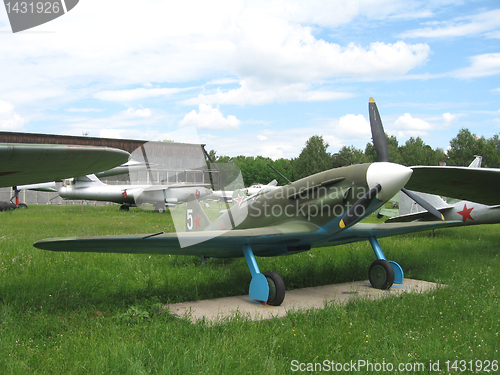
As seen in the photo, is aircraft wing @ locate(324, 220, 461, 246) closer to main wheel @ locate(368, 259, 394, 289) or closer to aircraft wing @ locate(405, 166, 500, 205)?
main wheel @ locate(368, 259, 394, 289)

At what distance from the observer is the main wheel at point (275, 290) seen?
4.96 meters

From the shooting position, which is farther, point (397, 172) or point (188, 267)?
point (188, 267)

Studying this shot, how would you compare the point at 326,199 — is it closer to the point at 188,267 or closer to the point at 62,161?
the point at 188,267

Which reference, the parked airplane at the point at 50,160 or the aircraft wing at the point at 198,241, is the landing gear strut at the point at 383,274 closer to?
the aircraft wing at the point at 198,241

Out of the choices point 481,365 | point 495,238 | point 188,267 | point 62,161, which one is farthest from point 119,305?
point 495,238

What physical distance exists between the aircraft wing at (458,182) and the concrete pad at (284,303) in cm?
252

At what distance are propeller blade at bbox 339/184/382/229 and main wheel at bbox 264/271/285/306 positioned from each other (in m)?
1.20

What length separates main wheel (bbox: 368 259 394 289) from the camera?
5922 millimetres

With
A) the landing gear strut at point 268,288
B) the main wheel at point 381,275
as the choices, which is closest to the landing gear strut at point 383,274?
the main wheel at point 381,275

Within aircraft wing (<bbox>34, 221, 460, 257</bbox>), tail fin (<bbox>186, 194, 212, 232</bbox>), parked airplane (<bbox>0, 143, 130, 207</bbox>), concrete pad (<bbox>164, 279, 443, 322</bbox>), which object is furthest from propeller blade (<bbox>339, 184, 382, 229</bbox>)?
tail fin (<bbox>186, 194, 212, 232</bbox>)

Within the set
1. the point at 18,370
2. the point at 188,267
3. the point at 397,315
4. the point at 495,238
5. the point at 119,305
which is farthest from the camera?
the point at 495,238

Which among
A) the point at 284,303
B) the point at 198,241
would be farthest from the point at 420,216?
the point at 198,241

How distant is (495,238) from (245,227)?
10665 mm

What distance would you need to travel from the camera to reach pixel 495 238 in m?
12.3
